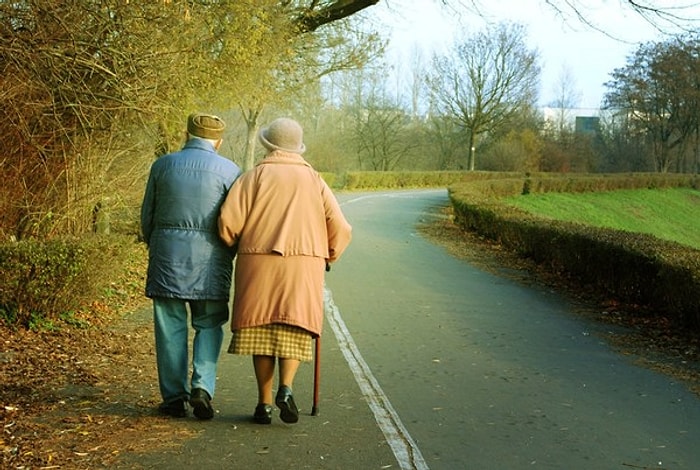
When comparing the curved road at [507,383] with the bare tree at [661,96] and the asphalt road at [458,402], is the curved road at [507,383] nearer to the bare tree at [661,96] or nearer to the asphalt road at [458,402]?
the asphalt road at [458,402]

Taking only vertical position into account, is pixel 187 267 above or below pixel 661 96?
below

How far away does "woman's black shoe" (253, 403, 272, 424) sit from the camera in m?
5.77

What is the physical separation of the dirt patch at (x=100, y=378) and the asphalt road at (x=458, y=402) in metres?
0.28

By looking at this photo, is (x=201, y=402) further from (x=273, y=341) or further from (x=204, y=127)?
(x=204, y=127)

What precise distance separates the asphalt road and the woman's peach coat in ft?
2.58

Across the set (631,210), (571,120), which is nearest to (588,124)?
(571,120)

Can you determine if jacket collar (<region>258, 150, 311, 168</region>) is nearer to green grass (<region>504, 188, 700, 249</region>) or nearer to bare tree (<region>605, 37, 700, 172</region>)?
green grass (<region>504, 188, 700, 249</region>)

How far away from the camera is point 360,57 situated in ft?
87.4

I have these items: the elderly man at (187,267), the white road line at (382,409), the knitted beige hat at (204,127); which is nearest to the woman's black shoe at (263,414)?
the elderly man at (187,267)

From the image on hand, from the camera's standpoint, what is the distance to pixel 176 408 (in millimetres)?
5840

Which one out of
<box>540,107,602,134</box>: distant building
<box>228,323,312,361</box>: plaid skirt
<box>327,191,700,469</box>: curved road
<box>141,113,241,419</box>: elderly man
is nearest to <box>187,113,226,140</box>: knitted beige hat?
<box>141,113,241,419</box>: elderly man

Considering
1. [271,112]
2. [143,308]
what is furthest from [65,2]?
[271,112]

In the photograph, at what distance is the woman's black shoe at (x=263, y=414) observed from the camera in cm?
577

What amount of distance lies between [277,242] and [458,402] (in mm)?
2120
